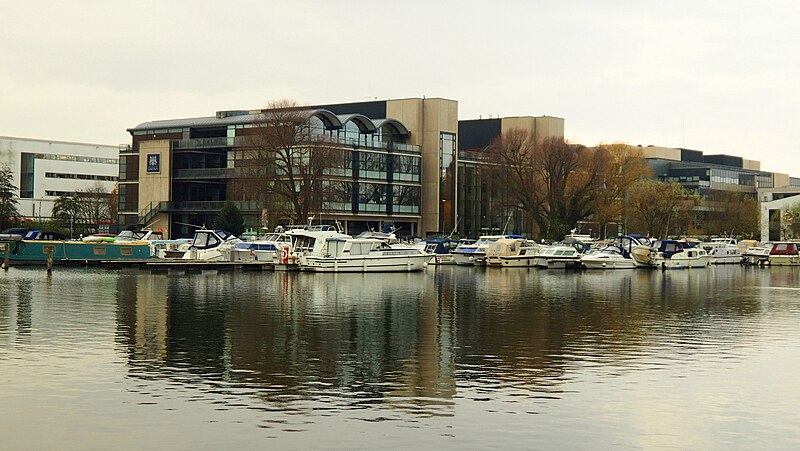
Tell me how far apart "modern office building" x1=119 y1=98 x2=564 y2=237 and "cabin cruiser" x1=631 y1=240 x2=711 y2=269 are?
3738cm

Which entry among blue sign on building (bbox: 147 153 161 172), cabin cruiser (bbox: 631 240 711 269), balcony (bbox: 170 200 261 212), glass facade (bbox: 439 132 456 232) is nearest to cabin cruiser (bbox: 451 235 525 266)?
cabin cruiser (bbox: 631 240 711 269)

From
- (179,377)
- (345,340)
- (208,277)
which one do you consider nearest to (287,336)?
(345,340)

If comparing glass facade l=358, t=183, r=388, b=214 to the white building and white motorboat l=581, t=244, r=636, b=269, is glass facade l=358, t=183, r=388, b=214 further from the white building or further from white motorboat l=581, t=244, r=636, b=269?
the white building

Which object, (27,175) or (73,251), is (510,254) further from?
(27,175)

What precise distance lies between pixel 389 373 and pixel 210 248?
59.4 meters

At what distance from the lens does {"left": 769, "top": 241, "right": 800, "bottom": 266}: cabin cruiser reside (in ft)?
371

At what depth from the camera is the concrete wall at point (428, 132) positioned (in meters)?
140

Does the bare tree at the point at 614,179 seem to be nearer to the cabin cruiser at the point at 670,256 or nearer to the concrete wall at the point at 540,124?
the concrete wall at the point at 540,124

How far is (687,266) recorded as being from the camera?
9925cm

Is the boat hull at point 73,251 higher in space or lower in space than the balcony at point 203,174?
lower

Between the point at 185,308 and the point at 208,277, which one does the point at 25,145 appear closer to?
the point at 208,277

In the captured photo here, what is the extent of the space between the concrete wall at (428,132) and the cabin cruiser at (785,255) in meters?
43.1

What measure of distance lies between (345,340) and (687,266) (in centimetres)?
7400

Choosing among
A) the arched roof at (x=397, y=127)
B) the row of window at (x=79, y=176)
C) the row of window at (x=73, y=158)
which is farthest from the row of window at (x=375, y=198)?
the row of window at (x=73, y=158)
